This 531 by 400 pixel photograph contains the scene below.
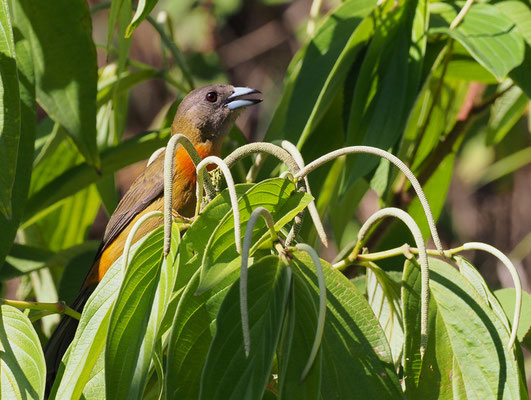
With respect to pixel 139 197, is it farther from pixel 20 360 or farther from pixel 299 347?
pixel 299 347

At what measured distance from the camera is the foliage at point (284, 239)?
61.7 inches

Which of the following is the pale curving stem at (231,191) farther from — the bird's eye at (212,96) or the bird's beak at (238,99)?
the bird's eye at (212,96)

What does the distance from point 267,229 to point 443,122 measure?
1.93m

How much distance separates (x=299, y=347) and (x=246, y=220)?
0.32 metres

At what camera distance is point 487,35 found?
2.85 metres

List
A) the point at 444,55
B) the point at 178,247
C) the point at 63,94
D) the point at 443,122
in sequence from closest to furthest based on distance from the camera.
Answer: the point at 178,247, the point at 63,94, the point at 444,55, the point at 443,122

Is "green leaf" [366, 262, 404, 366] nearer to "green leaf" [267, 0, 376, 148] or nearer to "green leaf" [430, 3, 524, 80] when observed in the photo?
"green leaf" [267, 0, 376, 148]

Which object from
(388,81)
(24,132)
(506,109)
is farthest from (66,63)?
(506,109)

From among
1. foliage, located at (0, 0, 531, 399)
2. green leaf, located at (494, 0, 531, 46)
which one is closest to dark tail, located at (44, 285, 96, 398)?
foliage, located at (0, 0, 531, 399)

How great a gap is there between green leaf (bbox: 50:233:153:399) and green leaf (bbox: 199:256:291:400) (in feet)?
1.04

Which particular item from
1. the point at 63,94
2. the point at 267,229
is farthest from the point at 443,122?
the point at 267,229

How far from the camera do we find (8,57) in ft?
6.85

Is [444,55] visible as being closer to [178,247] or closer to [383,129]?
[383,129]

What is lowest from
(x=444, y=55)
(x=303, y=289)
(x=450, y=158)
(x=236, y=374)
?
(x=236, y=374)
